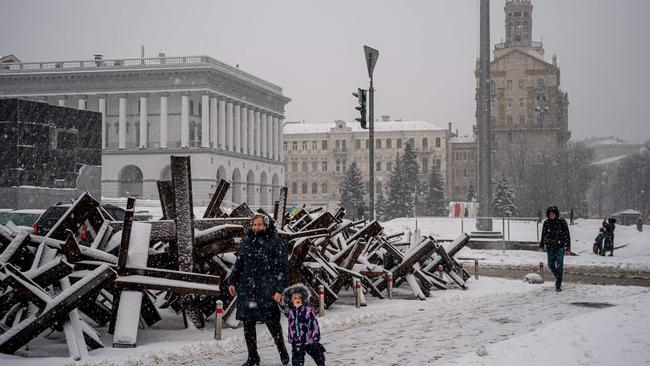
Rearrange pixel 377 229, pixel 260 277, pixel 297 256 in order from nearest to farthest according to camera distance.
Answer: pixel 260 277 < pixel 297 256 < pixel 377 229

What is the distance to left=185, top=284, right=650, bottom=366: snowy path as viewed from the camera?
898 cm

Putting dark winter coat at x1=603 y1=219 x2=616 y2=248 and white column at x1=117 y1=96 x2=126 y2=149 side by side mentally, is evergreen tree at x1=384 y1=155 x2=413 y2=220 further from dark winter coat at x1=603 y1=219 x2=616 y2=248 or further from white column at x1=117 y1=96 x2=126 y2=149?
dark winter coat at x1=603 y1=219 x2=616 y2=248

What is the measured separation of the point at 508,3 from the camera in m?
129

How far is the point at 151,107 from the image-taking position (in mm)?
97000

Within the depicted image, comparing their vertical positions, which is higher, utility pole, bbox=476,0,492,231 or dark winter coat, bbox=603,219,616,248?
utility pole, bbox=476,0,492,231

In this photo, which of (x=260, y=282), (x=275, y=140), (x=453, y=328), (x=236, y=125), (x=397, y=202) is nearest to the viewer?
(x=260, y=282)

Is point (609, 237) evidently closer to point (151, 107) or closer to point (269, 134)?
point (151, 107)

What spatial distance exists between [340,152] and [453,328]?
123823 millimetres

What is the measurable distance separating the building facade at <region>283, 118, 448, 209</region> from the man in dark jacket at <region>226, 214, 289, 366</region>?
403 feet

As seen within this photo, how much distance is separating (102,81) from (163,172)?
576 inches

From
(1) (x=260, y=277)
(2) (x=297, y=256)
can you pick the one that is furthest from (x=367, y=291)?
(1) (x=260, y=277)

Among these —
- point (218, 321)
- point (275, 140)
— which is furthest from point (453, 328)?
point (275, 140)

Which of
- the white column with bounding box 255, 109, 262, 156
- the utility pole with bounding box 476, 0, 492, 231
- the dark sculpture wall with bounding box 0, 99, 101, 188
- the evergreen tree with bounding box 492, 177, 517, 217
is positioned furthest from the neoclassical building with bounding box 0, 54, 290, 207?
the utility pole with bounding box 476, 0, 492, 231

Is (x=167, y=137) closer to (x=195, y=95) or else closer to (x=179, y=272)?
(x=195, y=95)
